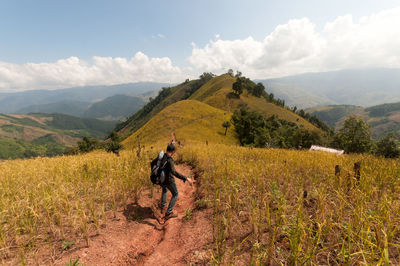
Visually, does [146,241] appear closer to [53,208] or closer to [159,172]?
[159,172]

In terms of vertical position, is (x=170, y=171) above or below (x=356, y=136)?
above

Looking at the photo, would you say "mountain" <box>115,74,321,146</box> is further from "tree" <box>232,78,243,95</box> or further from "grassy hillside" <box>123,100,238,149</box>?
"tree" <box>232,78,243,95</box>

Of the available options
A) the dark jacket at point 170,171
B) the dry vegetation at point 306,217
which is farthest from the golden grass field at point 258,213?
the dark jacket at point 170,171

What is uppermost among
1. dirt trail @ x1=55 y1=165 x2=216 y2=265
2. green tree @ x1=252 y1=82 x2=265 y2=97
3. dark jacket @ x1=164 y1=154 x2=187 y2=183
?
green tree @ x1=252 y1=82 x2=265 y2=97

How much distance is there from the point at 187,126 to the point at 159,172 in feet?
182

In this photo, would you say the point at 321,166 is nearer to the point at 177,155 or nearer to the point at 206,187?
the point at 206,187

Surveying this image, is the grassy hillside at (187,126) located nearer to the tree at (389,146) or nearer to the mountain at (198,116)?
the mountain at (198,116)

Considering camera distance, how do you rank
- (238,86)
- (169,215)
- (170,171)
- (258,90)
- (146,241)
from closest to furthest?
(146,241), (169,215), (170,171), (238,86), (258,90)

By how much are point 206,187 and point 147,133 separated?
5537 centimetres

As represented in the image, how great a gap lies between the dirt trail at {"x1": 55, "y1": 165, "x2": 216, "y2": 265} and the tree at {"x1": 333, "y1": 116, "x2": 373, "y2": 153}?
4545 cm

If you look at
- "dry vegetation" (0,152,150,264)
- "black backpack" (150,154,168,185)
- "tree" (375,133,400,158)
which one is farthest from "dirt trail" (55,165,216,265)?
"tree" (375,133,400,158)

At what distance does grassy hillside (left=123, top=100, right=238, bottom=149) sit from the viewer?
176 ft

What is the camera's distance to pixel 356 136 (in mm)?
36250

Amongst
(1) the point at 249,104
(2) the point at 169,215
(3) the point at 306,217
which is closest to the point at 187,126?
(2) the point at 169,215
